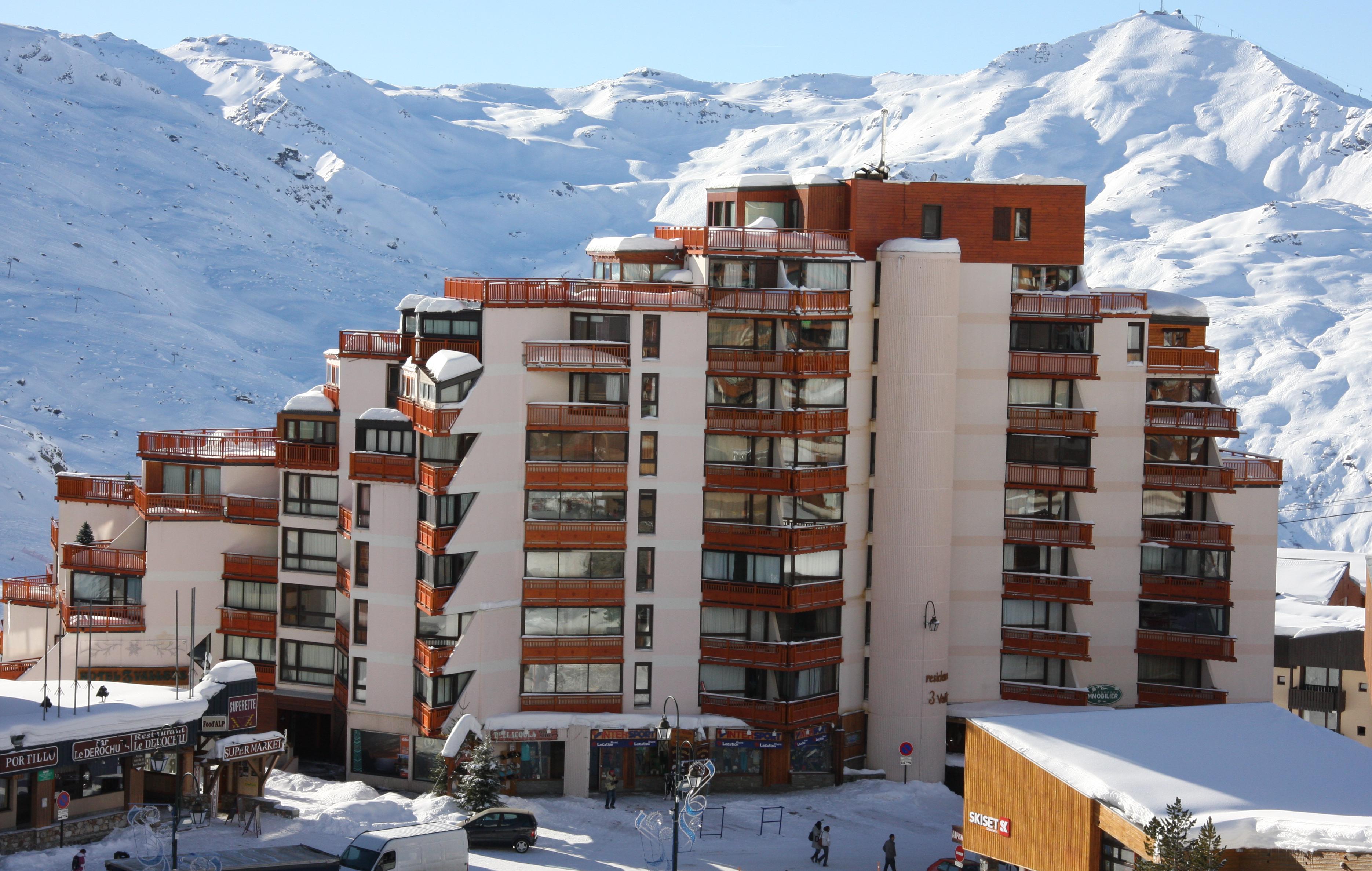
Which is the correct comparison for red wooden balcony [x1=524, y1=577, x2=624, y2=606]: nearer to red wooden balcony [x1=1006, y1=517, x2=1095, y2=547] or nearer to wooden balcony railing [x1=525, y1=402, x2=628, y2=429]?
wooden balcony railing [x1=525, y1=402, x2=628, y2=429]

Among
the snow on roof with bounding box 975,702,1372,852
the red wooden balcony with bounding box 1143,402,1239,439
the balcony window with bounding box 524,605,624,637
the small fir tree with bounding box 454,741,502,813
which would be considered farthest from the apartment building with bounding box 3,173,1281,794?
the snow on roof with bounding box 975,702,1372,852

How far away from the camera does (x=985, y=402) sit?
70000mm

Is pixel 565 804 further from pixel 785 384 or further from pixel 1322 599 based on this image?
pixel 1322 599

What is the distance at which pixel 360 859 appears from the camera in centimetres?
5047

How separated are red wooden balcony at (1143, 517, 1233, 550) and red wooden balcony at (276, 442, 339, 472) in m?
36.4

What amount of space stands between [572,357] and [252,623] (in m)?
19.7

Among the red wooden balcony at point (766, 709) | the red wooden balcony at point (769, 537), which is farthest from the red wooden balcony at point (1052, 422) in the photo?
the red wooden balcony at point (766, 709)

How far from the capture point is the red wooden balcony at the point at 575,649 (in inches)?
2574

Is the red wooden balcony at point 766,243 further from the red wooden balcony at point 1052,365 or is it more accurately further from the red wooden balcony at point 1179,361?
the red wooden balcony at point 1179,361

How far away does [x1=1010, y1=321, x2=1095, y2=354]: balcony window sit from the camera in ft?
230

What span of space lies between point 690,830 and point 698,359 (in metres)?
19.3

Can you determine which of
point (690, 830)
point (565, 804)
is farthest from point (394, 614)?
point (690, 830)

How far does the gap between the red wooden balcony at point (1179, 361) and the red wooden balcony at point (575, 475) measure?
2537 cm

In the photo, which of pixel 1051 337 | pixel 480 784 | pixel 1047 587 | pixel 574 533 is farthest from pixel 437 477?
pixel 1051 337
